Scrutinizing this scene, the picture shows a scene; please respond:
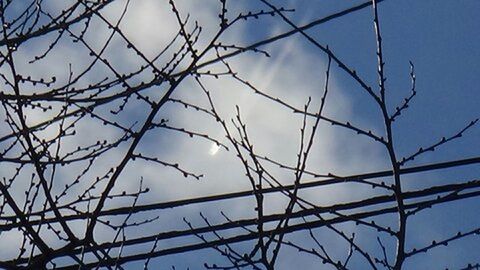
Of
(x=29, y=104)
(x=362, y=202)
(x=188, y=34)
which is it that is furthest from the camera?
(x=29, y=104)

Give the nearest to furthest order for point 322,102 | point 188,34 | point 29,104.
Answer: point 322,102 < point 188,34 < point 29,104

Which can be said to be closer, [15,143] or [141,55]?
[141,55]

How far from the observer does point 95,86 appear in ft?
18.1

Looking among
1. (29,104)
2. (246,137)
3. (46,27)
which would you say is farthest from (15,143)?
(246,137)

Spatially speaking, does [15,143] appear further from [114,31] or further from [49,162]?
[114,31]

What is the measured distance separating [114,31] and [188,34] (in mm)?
402

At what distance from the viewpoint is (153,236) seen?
492 centimetres

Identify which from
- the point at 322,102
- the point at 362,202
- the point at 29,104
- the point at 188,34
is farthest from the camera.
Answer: the point at 29,104

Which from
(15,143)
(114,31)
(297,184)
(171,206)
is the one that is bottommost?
(297,184)

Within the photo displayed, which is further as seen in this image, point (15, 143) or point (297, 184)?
point (15, 143)

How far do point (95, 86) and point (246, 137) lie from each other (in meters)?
1.31

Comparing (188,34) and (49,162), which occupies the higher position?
(188,34)

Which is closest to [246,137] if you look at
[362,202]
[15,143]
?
[362,202]

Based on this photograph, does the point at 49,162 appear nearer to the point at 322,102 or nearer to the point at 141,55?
the point at 141,55
